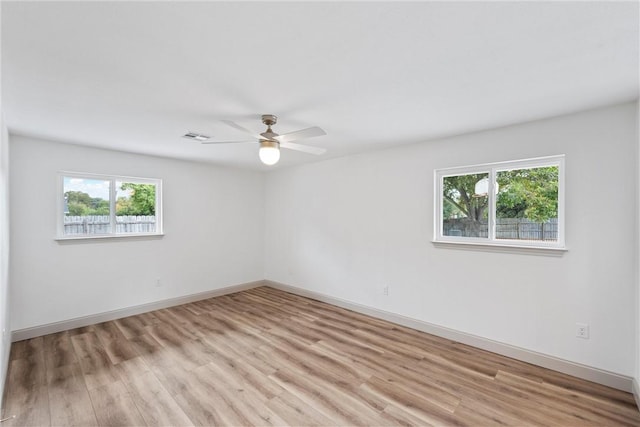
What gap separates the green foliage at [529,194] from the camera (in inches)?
108

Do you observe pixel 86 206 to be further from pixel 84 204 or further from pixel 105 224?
pixel 105 224

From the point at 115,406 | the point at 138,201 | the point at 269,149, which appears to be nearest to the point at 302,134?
the point at 269,149

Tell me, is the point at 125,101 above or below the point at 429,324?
above

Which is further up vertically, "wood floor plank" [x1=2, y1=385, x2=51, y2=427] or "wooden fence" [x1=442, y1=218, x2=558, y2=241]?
"wooden fence" [x1=442, y1=218, x2=558, y2=241]

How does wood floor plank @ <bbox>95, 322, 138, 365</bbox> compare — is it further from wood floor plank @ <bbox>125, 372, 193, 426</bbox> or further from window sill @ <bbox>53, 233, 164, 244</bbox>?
window sill @ <bbox>53, 233, 164, 244</bbox>

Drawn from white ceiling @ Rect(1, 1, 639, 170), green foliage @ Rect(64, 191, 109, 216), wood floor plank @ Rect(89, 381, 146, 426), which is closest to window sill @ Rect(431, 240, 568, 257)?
white ceiling @ Rect(1, 1, 639, 170)

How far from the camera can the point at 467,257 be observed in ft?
10.5

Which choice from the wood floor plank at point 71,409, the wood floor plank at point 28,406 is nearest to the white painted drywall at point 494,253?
the wood floor plank at point 71,409

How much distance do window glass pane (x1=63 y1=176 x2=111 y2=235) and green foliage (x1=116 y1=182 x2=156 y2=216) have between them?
18cm

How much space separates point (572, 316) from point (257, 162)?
4.36m

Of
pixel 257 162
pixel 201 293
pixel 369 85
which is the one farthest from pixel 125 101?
pixel 201 293

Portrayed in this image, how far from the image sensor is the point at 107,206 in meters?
4.01

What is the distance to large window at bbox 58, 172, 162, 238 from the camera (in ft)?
12.0

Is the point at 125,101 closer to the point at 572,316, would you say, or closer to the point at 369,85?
the point at 369,85
